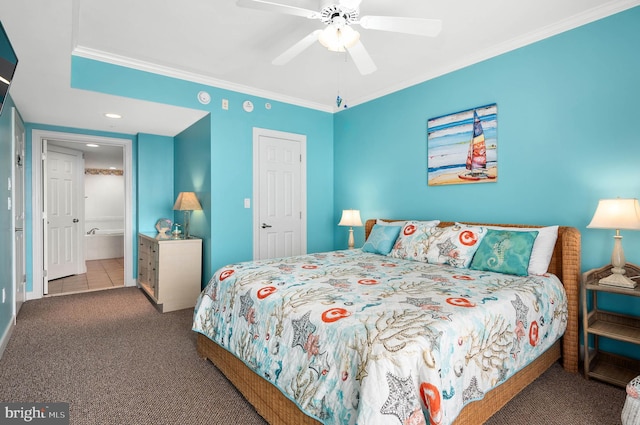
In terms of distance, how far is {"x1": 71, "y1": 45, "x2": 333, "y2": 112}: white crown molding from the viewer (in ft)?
9.96

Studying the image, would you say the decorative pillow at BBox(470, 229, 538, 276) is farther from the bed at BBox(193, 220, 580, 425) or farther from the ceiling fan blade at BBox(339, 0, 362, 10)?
the ceiling fan blade at BBox(339, 0, 362, 10)

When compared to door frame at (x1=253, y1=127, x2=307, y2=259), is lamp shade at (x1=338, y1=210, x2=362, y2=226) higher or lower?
lower

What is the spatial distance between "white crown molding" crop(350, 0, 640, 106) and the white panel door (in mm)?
5244

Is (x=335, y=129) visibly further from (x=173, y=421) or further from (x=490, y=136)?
(x=173, y=421)

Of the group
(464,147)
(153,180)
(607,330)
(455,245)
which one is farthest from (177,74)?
(607,330)

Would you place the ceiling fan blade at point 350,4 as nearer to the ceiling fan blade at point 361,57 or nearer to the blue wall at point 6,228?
the ceiling fan blade at point 361,57

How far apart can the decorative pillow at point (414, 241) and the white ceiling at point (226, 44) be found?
1.64m

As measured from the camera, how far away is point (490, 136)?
3086mm

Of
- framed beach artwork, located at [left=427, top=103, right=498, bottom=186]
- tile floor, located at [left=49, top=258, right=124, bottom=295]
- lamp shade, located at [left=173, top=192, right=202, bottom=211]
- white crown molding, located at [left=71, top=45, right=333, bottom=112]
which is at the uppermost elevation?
white crown molding, located at [left=71, top=45, right=333, bottom=112]

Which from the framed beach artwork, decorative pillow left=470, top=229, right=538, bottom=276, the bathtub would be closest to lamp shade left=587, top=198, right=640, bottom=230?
decorative pillow left=470, top=229, right=538, bottom=276

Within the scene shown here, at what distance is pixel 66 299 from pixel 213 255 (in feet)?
6.81

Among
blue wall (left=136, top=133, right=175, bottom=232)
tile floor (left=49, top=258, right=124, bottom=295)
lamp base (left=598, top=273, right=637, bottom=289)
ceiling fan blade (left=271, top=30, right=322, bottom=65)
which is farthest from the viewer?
blue wall (left=136, top=133, right=175, bottom=232)

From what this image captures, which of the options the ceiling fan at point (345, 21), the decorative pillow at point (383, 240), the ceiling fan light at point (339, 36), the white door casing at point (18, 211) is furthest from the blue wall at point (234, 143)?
the ceiling fan light at point (339, 36)

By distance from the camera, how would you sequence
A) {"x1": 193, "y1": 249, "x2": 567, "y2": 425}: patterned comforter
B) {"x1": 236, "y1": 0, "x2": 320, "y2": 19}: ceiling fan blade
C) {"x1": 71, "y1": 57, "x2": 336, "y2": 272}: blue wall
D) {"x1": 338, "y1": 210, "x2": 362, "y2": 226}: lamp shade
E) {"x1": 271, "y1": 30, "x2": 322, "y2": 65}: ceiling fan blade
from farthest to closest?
{"x1": 338, "y1": 210, "x2": 362, "y2": 226}: lamp shade
{"x1": 71, "y1": 57, "x2": 336, "y2": 272}: blue wall
{"x1": 271, "y1": 30, "x2": 322, "y2": 65}: ceiling fan blade
{"x1": 236, "y1": 0, "x2": 320, "y2": 19}: ceiling fan blade
{"x1": 193, "y1": 249, "x2": 567, "y2": 425}: patterned comforter
